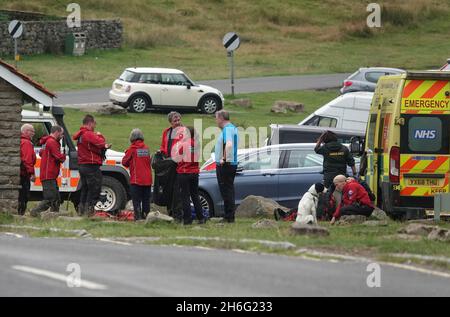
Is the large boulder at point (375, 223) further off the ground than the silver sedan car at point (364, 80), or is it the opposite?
the silver sedan car at point (364, 80)

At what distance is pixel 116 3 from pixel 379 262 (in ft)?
204

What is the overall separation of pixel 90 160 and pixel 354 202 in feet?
14.5

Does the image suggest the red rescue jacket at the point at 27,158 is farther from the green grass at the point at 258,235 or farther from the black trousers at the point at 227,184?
the black trousers at the point at 227,184

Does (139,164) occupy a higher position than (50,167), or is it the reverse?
(139,164)

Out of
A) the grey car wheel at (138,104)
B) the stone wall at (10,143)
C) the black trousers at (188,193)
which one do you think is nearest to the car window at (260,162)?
the black trousers at (188,193)

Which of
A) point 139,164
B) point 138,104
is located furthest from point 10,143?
point 138,104

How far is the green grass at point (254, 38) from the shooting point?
57000 millimetres

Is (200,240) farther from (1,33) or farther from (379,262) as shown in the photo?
(1,33)

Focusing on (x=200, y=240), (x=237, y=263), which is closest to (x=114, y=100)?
(x=200, y=240)

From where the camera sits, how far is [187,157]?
19.2 meters

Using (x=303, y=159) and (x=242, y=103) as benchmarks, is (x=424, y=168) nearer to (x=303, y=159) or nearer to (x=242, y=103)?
(x=303, y=159)

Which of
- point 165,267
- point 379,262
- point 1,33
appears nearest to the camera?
point 165,267

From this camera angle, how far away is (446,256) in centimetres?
1439

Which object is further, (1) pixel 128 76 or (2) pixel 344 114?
(1) pixel 128 76
